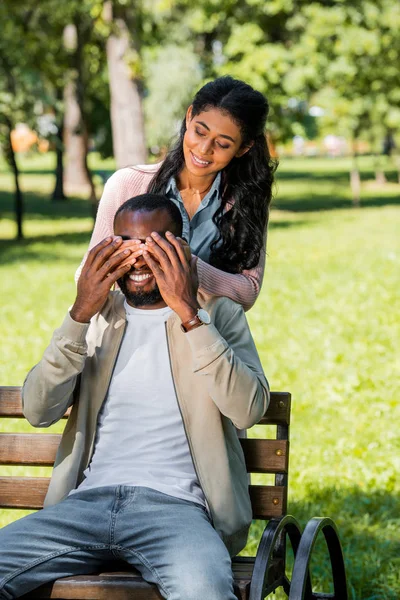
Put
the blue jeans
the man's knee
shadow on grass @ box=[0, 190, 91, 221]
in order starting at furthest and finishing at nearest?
shadow on grass @ box=[0, 190, 91, 221] < the blue jeans < the man's knee

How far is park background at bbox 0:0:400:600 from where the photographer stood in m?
6.20

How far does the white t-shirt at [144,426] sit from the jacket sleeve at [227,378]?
0.16 metres

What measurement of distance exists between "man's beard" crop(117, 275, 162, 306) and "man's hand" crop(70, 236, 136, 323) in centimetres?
15

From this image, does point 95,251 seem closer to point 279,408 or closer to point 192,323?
point 192,323

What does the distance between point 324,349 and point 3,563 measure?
659 centimetres

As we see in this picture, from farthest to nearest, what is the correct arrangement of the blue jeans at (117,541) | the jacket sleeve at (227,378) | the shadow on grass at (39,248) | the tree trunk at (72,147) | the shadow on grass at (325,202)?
1. the tree trunk at (72,147)
2. the shadow on grass at (325,202)
3. the shadow on grass at (39,248)
4. the jacket sleeve at (227,378)
5. the blue jeans at (117,541)

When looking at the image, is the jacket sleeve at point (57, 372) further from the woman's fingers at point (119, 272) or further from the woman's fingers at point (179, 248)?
the woman's fingers at point (179, 248)

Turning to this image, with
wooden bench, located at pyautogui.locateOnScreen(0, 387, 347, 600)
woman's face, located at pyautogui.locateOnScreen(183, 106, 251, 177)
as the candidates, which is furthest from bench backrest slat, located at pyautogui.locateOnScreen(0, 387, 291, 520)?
woman's face, located at pyautogui.locateOnScreen(183, 106, 251, 177)

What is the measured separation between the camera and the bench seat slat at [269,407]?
3.54 meters

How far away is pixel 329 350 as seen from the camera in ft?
30.3

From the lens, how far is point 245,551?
15.9 feet

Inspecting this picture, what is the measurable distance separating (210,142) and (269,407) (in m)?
0.89

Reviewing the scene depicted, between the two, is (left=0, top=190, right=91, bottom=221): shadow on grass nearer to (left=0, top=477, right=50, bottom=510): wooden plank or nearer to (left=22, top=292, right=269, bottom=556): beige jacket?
(left=0, top=477, right=50, bottom=510): wooden plank

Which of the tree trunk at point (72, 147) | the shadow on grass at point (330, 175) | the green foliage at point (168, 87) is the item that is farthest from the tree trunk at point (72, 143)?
the shadow on grass at point (330, 175)
